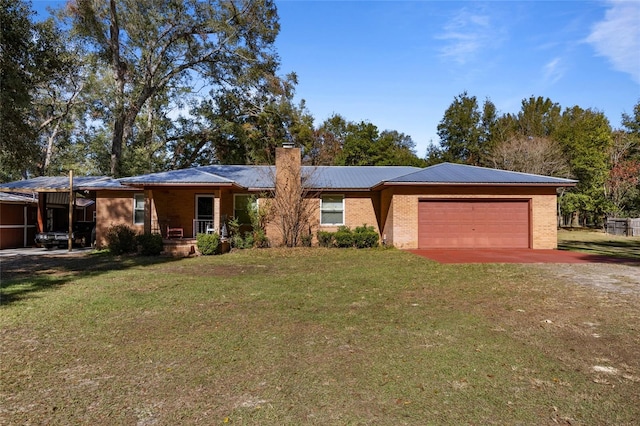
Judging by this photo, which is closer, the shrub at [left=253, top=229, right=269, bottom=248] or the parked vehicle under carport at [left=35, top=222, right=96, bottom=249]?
the shrub at [left=253, top=229, right=269, bottom=248]

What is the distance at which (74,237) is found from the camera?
19.5 metres

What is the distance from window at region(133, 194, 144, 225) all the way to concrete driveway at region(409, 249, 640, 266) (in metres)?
13.0

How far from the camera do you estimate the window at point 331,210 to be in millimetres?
18797

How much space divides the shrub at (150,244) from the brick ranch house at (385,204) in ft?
1.43

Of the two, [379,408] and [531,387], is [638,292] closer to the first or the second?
[531,387]

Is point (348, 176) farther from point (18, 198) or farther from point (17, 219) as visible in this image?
point (17, 219)

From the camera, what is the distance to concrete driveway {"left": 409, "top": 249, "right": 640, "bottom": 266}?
499 inches

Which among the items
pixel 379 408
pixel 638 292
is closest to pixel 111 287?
pixel 379 408

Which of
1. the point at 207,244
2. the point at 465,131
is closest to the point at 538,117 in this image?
the point at 465,131

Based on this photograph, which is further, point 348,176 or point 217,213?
point 348,176

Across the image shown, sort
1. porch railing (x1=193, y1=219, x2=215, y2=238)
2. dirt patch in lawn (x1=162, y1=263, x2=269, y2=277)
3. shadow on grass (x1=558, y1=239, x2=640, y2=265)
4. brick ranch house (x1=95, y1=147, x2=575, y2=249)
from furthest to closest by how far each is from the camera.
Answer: porch railing (x1=193, y1=219, x2=215, y2=238), brick ranch house (x1=95, y1=147, x2=575, y2=249), shadow on grass (x1=558, y1=239, x2=640, y2=265), dirt patch in lawn (x1=162, y1=263, x2=269, y2=277)

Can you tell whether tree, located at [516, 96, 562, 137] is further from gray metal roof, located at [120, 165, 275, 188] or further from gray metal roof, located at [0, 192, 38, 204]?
gray metal roof, located at [0, 192, 38, 204]

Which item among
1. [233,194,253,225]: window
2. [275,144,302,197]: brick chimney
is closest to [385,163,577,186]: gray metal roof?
[275,144,302,197]: brick chimney

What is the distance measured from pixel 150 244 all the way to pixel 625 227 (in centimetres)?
3259
